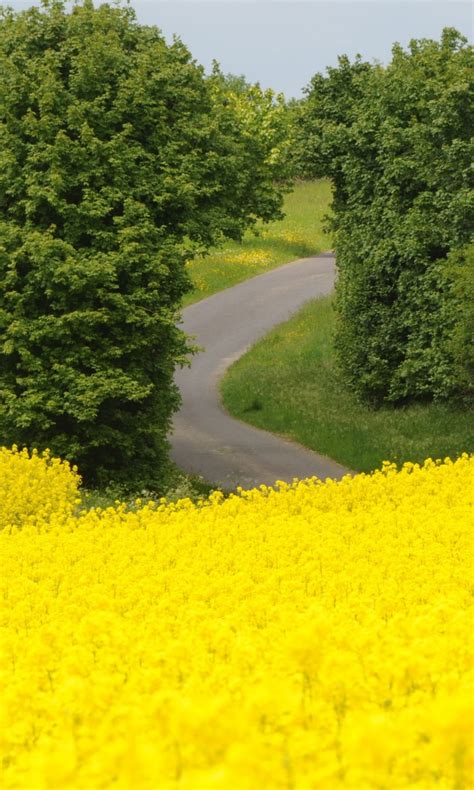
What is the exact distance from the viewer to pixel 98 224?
28.5 meters

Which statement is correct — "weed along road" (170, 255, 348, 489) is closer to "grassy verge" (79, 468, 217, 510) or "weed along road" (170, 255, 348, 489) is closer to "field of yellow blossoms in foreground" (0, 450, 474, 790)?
"grassy verge" (79, 468, 217, 510)

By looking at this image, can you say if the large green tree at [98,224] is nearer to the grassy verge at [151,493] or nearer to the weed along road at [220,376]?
the grassy verge at [151,493]

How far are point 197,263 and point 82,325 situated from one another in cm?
3528

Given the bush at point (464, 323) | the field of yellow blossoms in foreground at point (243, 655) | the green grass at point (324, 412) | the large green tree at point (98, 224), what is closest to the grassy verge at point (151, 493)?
the large green tree at point (98, 224)

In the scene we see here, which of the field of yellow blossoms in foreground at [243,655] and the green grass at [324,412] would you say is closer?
the field of yellow blossoms in foreground at [243,655]

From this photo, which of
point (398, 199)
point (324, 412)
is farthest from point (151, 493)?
point (398, 199)

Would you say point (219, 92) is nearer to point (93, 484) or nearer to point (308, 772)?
point (93, 484)

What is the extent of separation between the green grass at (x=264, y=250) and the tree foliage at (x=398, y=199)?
41.8 feet

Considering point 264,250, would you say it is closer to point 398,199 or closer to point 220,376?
point 220,376

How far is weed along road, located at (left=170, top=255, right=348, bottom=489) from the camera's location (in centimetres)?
3344

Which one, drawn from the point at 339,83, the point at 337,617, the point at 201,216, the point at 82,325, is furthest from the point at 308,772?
the point at 339,83

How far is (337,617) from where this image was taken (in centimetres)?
921

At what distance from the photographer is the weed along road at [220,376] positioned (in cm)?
3344

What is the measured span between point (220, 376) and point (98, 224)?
55.4 ft
